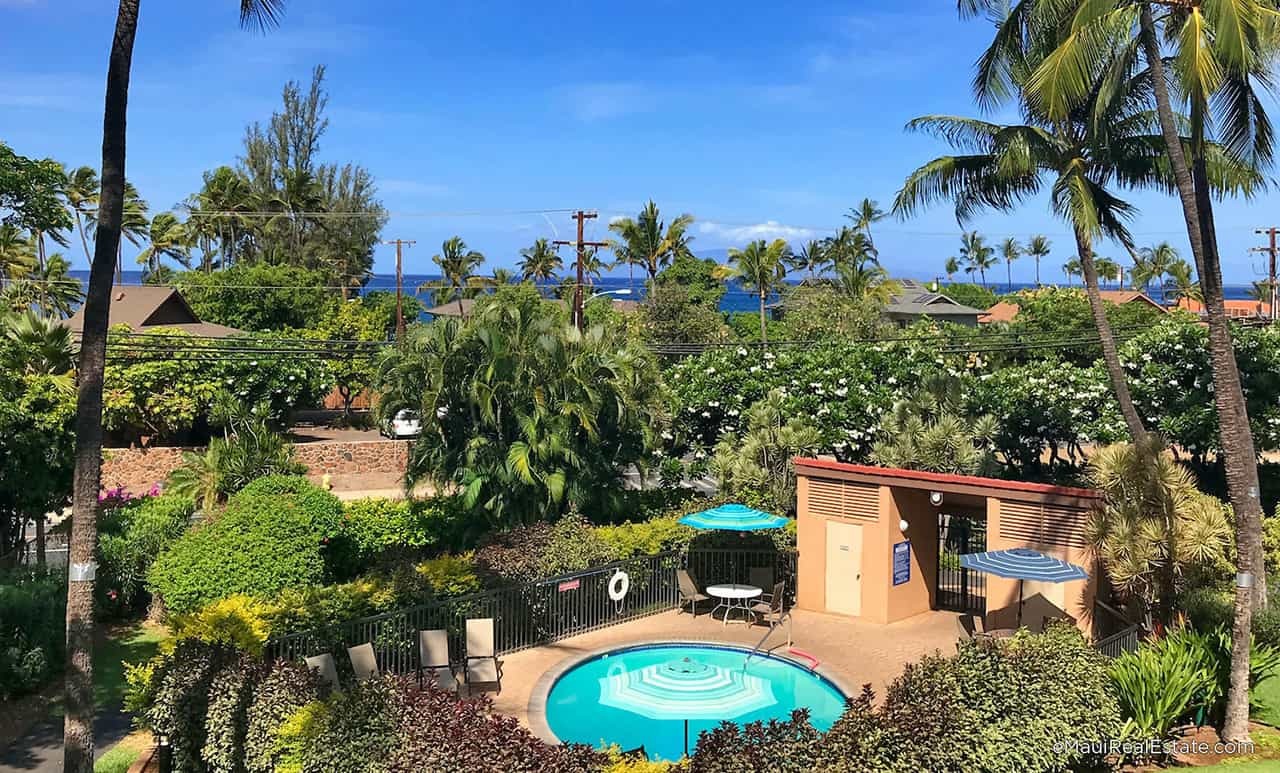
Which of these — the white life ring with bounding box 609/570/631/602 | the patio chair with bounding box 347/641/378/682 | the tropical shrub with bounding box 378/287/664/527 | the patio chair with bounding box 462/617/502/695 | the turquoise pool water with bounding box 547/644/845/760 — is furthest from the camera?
the tropical shrub with bounding box 378/287/664/527

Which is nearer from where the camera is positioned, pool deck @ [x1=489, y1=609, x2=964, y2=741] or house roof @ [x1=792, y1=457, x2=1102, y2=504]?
pool deck @ [x1=489, y1=609, x2=964, y2=741]

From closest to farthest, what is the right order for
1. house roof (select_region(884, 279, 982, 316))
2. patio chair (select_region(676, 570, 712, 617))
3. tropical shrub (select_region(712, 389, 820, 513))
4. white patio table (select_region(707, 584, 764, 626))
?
white patio table (select_region(707, 584, 764, 626)) → patio chair (select_region(676, 570, 712, 617)) → tropical shrub (select_region(712, 389, 820, 513)) → house roof (select_region(884, 279, 982, 316))

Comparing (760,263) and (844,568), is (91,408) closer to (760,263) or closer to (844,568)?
(844,568)

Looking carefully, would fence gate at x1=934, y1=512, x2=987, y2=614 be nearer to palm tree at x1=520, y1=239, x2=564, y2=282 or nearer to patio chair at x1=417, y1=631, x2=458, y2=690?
patio chair at x1=417, y1=631, x2=458, y2=690

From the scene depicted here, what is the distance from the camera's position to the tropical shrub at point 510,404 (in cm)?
1938

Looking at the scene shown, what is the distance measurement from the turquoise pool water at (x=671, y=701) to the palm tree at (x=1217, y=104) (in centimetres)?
543

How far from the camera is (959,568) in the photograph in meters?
20.4

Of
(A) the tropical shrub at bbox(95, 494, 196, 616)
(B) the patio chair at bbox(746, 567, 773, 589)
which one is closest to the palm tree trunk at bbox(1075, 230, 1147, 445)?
(B) the patio chair at bbox(746, 567, 773, 589)

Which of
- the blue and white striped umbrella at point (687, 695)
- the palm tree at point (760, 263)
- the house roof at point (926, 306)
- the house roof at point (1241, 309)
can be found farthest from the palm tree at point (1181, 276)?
the blue and white striped umbrella at point (687, 695)

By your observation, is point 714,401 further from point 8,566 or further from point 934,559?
point 8,566

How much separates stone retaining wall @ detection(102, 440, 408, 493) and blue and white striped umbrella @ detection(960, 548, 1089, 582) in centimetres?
2141

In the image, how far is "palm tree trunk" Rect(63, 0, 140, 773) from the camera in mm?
9047

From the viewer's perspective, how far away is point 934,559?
1858cm

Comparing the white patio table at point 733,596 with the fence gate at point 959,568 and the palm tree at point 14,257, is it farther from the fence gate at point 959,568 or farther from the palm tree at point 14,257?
the palm tree at point 14,257
